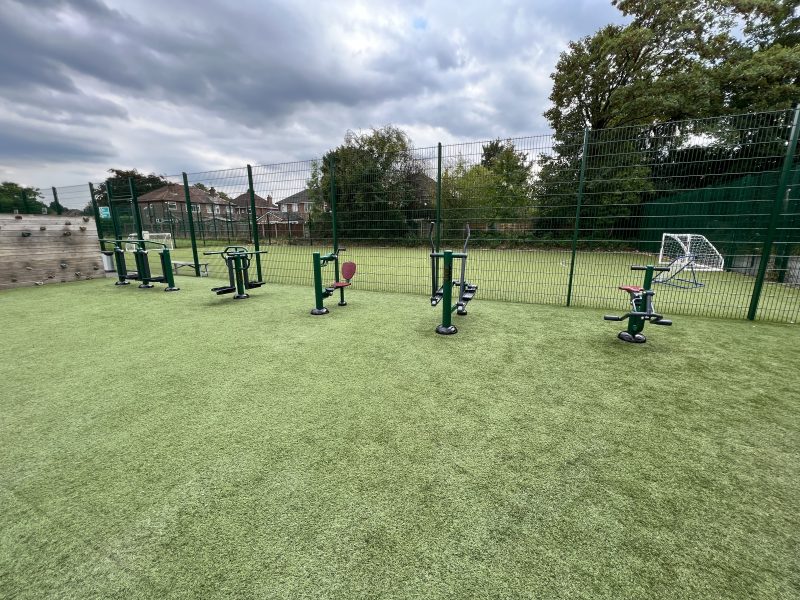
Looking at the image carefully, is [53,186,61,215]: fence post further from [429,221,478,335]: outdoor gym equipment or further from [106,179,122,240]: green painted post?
[429,221,478,335]: outdoor gym equipment

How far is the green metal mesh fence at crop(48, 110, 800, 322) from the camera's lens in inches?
176

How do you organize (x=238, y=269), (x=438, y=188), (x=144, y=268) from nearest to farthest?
(x=438, y=188) < (x=238, y=269) < (x=144, y=268)

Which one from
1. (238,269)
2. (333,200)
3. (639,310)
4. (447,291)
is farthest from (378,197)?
(639,310)

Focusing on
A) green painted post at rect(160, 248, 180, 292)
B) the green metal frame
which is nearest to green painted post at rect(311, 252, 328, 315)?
the green metal frame

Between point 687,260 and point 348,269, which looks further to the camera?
point 687,260

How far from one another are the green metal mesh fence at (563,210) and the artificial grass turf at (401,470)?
222 centimetres

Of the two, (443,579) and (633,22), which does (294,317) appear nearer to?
(443,579)

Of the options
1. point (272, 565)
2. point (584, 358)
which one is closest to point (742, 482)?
point (584, 358)

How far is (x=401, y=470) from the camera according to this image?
5.84 feet

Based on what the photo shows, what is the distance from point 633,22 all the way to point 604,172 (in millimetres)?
16966

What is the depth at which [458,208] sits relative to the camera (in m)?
5.86

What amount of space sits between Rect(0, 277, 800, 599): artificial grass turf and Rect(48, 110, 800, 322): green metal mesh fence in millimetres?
2221

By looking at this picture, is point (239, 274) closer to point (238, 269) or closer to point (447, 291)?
point (238, 269)

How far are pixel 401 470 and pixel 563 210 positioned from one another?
16.6 feet
